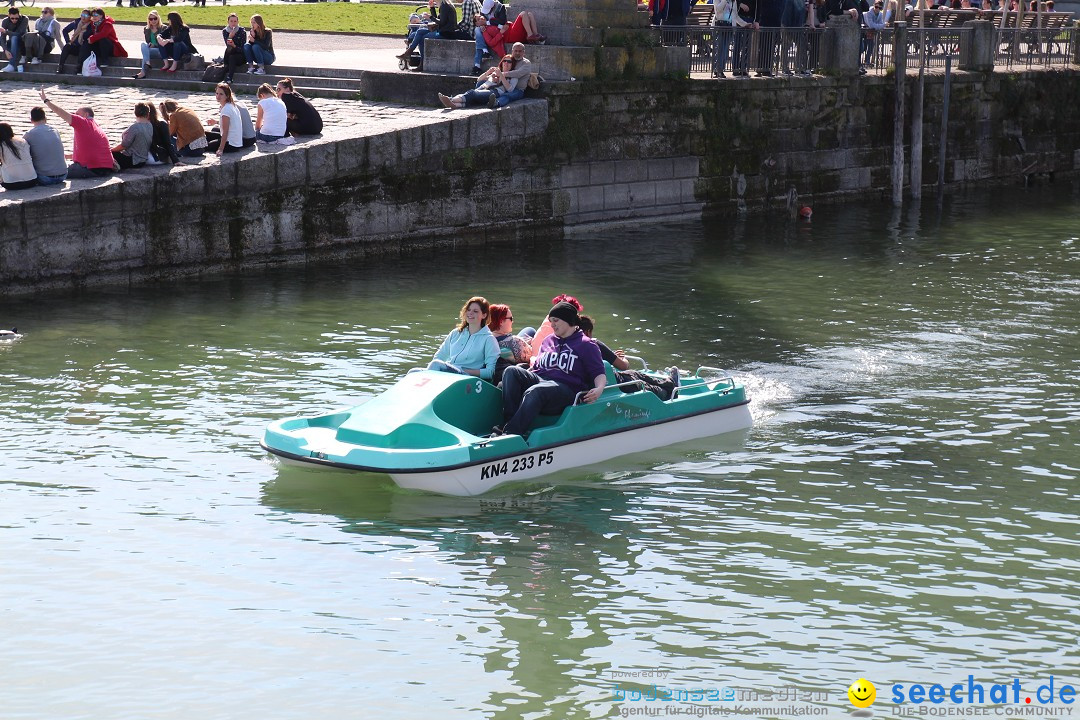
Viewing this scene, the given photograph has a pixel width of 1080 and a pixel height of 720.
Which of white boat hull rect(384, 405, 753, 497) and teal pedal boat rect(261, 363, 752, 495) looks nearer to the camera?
teal pedal boat rect(261, 363, 752, 495)

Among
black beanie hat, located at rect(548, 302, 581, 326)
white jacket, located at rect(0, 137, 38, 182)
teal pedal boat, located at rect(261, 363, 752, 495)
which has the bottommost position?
teal pedal boat, located at rect(261, 363, 752, 495)

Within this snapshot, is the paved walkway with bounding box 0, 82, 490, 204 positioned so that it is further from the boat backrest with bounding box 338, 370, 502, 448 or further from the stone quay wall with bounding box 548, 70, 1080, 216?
the boat backrest with bounding box 338, 370, 502, 448

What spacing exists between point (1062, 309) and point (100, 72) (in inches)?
630

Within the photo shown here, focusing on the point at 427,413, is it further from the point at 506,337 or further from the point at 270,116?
the point at 270,116

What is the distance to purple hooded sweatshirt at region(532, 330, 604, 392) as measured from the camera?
35.2 ft

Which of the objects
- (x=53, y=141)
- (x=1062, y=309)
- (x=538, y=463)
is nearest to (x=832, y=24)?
(x=1062, y=309)

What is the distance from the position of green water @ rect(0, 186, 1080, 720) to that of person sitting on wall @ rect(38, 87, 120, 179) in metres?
1.62

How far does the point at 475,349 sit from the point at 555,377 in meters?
0.62

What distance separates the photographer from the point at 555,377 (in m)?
10.7

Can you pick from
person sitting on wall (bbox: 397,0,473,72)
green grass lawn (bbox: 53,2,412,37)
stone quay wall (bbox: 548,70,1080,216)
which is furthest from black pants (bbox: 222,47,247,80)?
green grass lawn (bbox: 53,2,412,37)

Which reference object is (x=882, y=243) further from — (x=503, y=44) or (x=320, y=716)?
(x=320, y=716)

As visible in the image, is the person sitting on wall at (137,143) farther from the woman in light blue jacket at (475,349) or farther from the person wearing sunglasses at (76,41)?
the person wearing sunglasses at (76,41)

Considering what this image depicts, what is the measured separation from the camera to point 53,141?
1659 centimetres

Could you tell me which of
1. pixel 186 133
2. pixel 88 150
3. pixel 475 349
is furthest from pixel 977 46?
pixel 475 349
